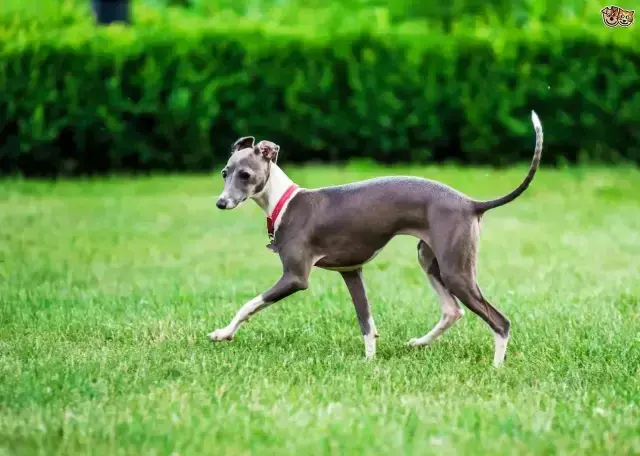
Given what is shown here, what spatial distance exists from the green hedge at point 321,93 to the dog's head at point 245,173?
9047 millimetres

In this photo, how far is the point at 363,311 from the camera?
5.64 m

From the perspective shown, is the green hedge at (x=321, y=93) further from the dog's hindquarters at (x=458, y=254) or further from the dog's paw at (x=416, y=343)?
the dog's hindquarters at (x=458, y=254)

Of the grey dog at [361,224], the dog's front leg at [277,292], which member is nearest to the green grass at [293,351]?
the dog's front leg at [277,292]

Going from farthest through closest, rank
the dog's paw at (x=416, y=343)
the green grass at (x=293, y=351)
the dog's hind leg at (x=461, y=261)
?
1. the dog's paw at (x=416, y=343)
2. the dog's hind leg at (x=461, y=261)
3. the green grass at (x=293, y=351)

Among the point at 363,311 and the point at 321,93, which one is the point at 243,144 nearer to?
the point at 363,311

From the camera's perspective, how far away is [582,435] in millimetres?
4090

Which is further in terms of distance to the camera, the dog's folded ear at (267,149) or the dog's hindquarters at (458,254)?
the dog's folded ear at (267,149)

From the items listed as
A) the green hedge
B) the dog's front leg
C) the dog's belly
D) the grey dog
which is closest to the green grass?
the dog's front leg

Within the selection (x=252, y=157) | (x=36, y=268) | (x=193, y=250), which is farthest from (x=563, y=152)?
(x=252, y=157)

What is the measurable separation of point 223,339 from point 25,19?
11002mm

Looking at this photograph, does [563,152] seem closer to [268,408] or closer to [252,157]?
[252,157]

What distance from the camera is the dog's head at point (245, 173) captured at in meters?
5.37

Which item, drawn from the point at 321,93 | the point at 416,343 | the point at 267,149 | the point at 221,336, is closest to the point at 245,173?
the point at 267,149

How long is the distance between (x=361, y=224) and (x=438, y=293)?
2.18ft
